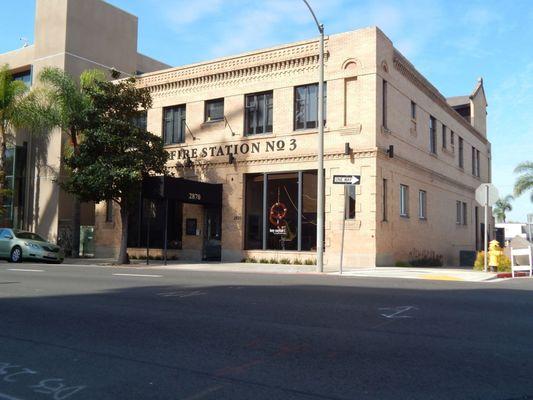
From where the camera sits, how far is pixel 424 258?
25609mm

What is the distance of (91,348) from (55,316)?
2521 mm

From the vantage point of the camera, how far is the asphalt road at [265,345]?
4918mm

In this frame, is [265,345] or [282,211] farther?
[282,211]

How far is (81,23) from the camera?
32000 mm

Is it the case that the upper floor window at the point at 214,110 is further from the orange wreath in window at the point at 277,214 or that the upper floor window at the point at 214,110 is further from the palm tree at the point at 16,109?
the palm tree at the point at 16,109

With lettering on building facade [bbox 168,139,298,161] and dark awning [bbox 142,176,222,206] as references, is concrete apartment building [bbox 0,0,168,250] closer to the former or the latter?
lettering on building facade [bbox 168,139,298,161]

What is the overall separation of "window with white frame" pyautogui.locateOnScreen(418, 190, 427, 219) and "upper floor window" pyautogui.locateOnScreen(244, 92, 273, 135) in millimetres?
8273

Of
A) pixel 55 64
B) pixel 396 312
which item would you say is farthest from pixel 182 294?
pixel 55 64

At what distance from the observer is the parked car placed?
897 inches

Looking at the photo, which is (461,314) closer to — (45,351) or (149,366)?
(149,366)

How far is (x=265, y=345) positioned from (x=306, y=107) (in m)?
17.7

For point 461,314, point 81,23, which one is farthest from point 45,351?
point 81,23

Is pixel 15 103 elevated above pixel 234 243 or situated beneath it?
elevated above

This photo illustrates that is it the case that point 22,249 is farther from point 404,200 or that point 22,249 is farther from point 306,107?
point 404,200
